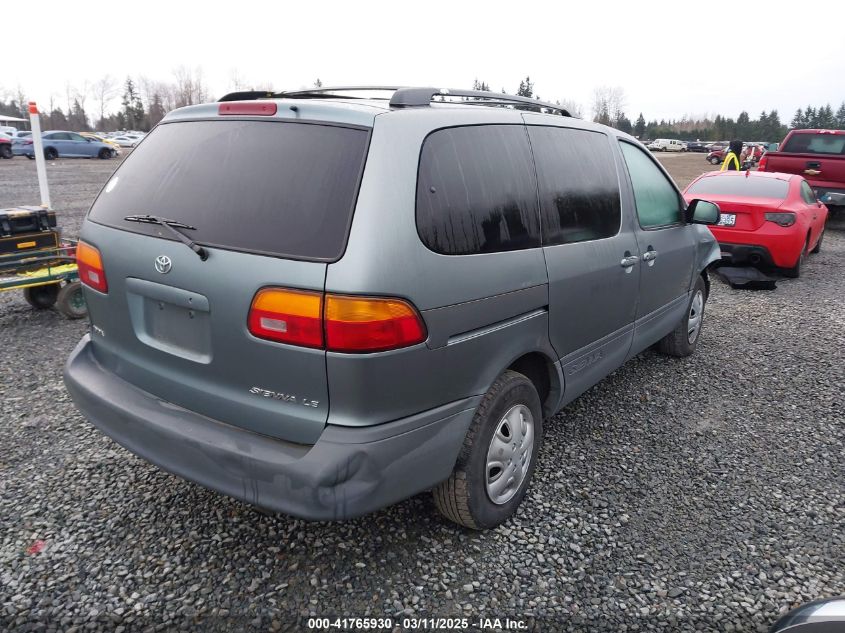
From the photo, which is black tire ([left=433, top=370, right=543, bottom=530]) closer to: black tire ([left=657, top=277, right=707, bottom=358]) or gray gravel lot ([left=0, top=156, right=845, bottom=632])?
gray gravel lot ([left=0, top=156, right=845, bottom=632])

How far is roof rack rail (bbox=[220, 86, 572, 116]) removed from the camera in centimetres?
245

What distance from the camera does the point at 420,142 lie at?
2295 millimetres

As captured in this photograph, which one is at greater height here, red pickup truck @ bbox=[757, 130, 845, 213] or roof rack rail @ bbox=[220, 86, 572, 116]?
roof rack rail @ bbox=[220, 86, 572, 116]

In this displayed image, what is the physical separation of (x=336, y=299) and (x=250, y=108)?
98cm

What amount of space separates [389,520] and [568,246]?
1.60 metres

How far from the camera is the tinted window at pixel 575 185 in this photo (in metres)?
2.95

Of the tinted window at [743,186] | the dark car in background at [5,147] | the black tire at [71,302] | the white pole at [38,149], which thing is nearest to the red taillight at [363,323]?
the black tire at [71,302]

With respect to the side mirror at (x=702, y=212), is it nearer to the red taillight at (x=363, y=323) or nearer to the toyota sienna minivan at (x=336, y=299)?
the toyota sienna minivan at (x=336, y=299)

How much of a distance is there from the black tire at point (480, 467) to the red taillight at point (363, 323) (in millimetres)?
655

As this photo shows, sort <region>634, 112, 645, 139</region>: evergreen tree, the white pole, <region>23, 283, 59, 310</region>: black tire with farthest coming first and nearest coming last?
<region>634, 112, 645, 139</region>: evergreen tree → the white pole → <region>23, 283, 59, 310</region>: black tire

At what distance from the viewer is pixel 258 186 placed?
2.26m

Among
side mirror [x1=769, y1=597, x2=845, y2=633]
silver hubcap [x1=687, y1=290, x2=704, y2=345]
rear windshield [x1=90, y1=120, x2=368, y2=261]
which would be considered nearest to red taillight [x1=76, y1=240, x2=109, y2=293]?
rear windshield [x1=90, y1=120, x2=368, y2=261]

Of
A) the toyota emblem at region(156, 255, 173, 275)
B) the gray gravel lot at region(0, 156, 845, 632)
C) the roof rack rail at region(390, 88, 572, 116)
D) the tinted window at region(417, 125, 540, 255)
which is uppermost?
the roof rack rail at region(390, 88, 572, 116)

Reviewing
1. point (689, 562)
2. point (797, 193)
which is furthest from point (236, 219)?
point (797, 193)
